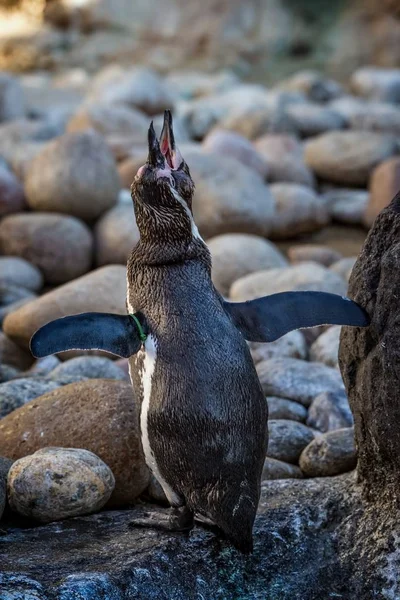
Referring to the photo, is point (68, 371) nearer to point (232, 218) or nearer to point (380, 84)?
point (232, 218)

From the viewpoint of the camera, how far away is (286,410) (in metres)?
Result: 5.18

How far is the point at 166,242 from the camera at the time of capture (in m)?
3.44

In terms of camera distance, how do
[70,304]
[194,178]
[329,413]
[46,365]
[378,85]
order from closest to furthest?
[329,413] → [46,365] → [70,304] → [194,178] → [378,85]

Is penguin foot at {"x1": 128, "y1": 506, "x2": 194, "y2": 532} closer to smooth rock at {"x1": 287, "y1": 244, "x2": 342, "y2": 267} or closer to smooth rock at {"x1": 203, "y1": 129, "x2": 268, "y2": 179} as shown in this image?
smooth rock at {"x1": 287, "y1": 244, "x2": 342, "y2": 267}

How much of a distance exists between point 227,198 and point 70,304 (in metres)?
3.80

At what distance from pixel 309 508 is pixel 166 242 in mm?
1127

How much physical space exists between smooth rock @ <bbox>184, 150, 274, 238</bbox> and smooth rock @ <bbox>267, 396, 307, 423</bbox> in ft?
15.6

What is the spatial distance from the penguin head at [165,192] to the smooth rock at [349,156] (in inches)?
367

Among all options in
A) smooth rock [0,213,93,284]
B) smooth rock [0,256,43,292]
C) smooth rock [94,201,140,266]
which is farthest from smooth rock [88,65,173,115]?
smooth rock [0,256,43,292]

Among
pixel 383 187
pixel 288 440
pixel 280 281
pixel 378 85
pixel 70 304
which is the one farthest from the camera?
pixel 378 85

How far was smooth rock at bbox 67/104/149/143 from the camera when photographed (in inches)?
503

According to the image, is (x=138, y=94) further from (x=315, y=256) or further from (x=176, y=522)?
(x=176, y=522)

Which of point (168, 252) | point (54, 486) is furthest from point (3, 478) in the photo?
point (168, 252)

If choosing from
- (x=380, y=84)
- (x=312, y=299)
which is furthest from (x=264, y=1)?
(x=312, y=299)
